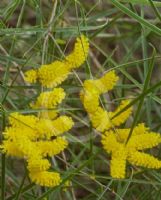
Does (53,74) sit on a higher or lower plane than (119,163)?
higher

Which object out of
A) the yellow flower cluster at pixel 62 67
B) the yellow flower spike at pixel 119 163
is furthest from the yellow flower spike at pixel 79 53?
the yellow flower spike at pixel 119 163

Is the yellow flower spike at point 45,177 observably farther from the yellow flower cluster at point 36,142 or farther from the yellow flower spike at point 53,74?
the yellow flower spike at point 53,74

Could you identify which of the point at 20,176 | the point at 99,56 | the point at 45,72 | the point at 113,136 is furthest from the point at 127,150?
the point at 99,56

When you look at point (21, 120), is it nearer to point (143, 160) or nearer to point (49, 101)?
point (49, 101)

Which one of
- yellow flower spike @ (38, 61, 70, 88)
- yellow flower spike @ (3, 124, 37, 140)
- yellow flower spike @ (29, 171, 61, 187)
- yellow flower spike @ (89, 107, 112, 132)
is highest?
yellow flower spike @ (38, 61, 70, 88)

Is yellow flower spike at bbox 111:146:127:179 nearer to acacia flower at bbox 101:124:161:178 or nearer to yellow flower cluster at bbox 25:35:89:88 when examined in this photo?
acacia flower at bbox 101:124:161:178

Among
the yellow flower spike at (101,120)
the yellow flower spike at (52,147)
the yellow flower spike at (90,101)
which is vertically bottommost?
the yellow flower spike at (52,147)

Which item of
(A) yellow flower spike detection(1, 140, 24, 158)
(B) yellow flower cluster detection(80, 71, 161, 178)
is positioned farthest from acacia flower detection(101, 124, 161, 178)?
(A) yellow flower spike detection(1, 140, 24, 158)

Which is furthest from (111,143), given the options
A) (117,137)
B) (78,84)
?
(78,84)

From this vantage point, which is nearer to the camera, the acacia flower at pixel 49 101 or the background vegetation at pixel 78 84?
the acacia flower at pixel 49 101
